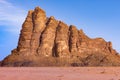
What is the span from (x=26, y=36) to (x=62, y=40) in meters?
20.2

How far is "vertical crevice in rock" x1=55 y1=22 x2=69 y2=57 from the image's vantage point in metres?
182

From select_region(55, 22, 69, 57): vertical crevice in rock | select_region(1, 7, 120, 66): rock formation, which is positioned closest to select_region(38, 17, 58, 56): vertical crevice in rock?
select_region(1, 7, 120, 66): rock formation

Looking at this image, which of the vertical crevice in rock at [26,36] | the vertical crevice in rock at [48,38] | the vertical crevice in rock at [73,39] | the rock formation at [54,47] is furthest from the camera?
the vertical crevice in rock at [73,39]

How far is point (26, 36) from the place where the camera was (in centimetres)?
18662

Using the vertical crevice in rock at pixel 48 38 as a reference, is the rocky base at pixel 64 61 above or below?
below

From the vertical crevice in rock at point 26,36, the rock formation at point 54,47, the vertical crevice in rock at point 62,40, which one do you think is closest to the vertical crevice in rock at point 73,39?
the rock formation at point 54,47

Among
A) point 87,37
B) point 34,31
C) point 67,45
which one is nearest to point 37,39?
point 34,31

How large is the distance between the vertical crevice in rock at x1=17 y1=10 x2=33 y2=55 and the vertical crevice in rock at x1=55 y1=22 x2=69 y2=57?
1561 centimetres

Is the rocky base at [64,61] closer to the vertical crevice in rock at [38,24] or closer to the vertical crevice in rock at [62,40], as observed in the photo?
the vertical crevice in rock at [62,40]

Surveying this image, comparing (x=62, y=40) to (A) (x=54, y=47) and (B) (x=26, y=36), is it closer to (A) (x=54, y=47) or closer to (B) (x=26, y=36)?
(A) (x=54, y=47)

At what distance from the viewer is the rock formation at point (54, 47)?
175 m

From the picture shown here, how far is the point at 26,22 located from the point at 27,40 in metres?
12.2
